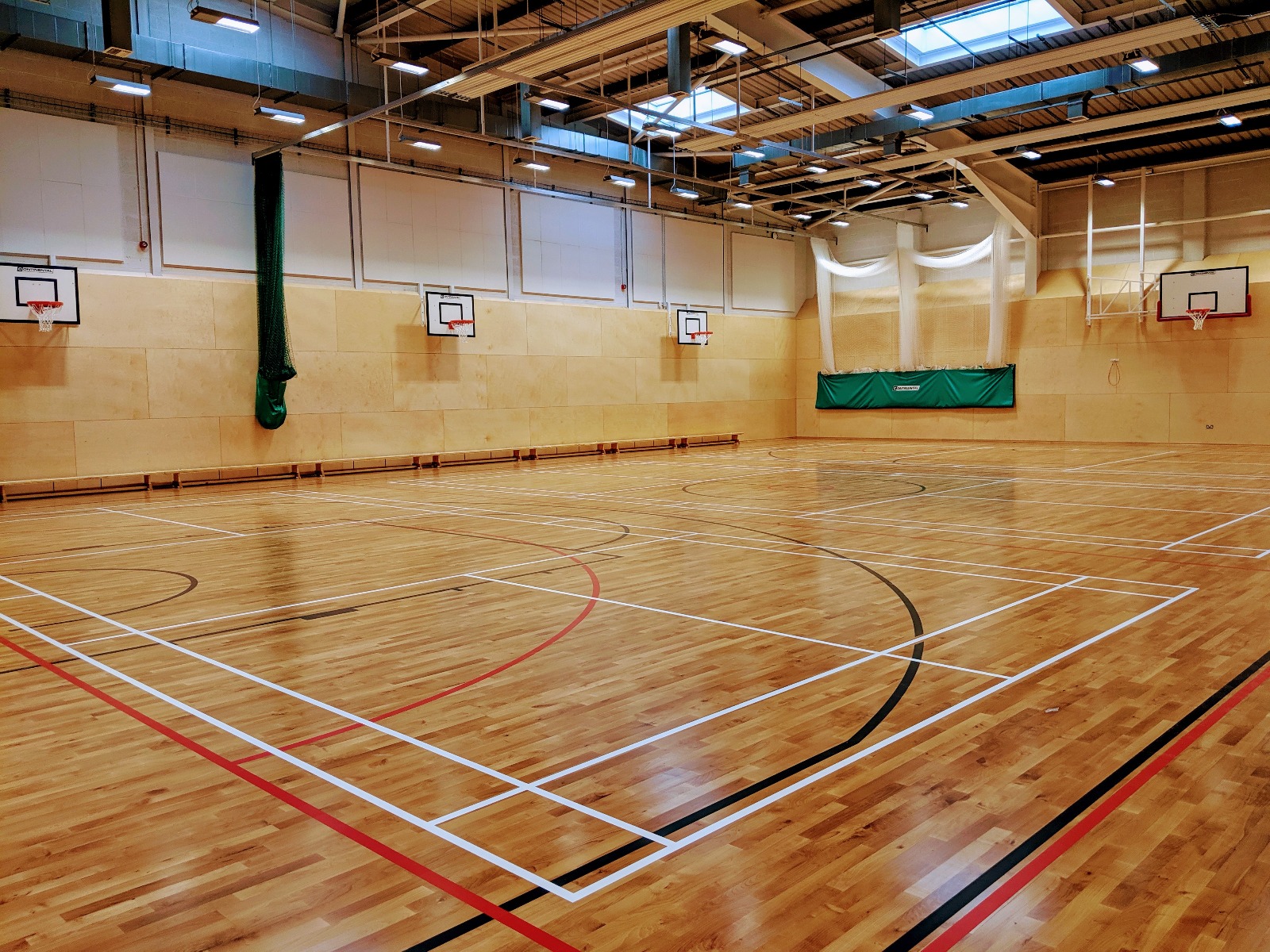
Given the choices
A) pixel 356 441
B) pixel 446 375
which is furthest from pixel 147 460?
pixel 446 375

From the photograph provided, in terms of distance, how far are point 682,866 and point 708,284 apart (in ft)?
82.8

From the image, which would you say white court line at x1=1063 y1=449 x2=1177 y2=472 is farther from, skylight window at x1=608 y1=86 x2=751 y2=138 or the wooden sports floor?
skylight window at x1=608 y1=86 x2=751 y2=138

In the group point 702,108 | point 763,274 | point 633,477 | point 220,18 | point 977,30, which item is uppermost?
point 702,108

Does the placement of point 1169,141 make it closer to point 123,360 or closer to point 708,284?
point 708,284

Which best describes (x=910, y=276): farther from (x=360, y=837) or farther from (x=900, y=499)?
(x=360, y=837)

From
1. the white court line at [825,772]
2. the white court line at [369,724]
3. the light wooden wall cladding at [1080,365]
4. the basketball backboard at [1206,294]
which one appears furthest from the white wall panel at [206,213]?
the basketball backboard at [1206,294]

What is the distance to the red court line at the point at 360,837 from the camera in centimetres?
275

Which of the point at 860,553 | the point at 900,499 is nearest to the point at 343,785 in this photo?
the point at 860,553

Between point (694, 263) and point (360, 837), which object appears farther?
point (694, 263)

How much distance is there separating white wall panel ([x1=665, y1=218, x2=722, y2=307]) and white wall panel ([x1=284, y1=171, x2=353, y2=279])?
30.3ft

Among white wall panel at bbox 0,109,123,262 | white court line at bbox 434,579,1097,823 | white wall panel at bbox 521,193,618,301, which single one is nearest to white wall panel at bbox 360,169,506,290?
white wall panel at bbox 521,193,618,301

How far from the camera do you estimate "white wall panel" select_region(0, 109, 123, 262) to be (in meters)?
15.8

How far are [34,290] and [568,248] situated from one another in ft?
38.2

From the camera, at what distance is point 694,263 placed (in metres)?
26.9
